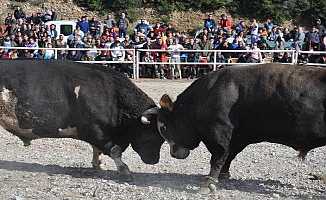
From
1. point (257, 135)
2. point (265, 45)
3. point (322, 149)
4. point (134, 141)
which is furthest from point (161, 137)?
point (265, 45)

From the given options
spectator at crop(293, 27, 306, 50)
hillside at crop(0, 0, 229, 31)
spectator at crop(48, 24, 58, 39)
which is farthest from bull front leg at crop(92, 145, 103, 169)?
hillside at crop(0, 0, 229, 31)

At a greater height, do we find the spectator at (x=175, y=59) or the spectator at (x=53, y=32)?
the spectator at (x=53, y=32)

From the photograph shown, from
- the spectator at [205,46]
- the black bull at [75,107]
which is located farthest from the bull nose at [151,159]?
the spectator at [205,46]

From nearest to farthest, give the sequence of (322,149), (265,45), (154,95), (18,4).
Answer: (322,149) < (154,95) < (265,45) < (18,4)

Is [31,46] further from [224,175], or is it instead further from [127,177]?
[224,175]

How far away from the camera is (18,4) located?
36.7 metres

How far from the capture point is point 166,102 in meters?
9.67

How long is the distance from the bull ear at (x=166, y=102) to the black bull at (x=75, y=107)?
504mm

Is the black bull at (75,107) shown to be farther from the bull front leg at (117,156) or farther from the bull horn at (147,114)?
the bull horn at (147,114)

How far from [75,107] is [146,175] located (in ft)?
4.52

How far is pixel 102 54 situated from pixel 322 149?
11856 mm

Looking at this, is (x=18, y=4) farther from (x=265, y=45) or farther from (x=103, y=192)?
(x=103, y=192)

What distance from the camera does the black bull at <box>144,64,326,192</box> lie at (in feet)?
28.7

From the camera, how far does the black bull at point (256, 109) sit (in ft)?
28.7
